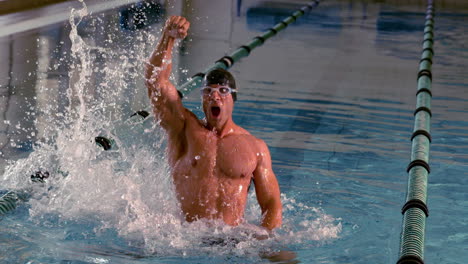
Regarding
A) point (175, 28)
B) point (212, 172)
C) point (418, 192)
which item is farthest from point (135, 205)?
point (418, 192)

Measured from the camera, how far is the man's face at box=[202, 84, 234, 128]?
2.98 metres

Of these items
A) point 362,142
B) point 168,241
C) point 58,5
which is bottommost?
point 168,241

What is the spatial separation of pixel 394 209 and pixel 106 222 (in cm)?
144

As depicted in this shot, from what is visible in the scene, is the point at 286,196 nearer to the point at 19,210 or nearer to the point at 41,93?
the point at 19,210

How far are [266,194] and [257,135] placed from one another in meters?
2.08

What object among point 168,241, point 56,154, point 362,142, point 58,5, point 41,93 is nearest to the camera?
point 168,241

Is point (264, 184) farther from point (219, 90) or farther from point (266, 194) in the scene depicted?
point (219, 90)

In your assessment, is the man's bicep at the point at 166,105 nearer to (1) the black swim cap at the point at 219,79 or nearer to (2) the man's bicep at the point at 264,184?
(1) the black swim cap at the point at 219,79

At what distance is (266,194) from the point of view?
310 cm

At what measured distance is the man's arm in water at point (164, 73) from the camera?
2979mm

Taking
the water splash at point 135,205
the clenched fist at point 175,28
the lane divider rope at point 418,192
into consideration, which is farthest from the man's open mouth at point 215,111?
the lane divider rope at point 418,192

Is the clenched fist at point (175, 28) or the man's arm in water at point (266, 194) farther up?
the clenched fist at point (175, 28)

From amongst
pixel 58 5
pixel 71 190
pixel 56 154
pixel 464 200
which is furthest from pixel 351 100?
pixel 58 5

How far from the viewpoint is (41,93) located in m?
5.84
